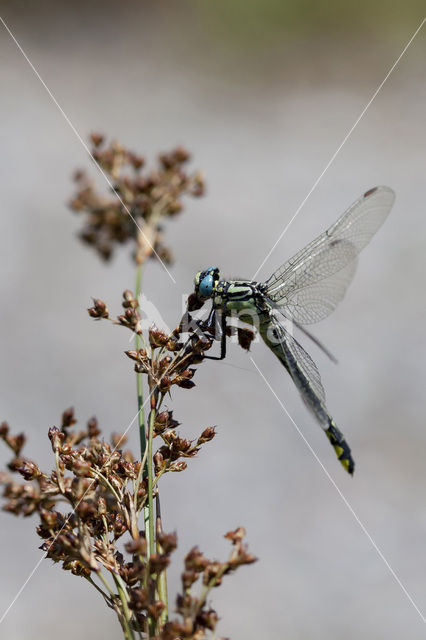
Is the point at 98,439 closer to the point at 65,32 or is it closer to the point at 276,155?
the point at 276,155

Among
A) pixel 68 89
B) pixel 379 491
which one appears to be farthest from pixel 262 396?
pixel 68 89

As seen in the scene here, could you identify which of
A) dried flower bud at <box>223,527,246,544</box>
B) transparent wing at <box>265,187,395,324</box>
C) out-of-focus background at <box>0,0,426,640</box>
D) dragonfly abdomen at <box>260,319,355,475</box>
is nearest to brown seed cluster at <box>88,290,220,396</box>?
dried flower bud at <box>223,527,246,544</box>

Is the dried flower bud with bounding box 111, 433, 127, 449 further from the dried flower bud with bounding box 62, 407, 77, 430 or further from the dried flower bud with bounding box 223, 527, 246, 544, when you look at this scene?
the dried flower bud with bounding box 223, 527, 246, 544

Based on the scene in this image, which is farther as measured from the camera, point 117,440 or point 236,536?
point 117,440

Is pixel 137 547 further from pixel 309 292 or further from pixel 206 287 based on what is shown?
pixel 309 292

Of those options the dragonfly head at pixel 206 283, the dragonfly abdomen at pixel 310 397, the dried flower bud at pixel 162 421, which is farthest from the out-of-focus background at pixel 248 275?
the dried flower bud at pixel 162 421

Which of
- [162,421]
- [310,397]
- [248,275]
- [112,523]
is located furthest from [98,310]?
[248,275]
